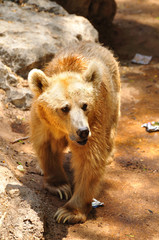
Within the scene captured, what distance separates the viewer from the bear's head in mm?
3422

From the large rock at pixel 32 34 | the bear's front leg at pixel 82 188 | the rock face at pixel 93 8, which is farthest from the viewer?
the rock face at pixel 93 8

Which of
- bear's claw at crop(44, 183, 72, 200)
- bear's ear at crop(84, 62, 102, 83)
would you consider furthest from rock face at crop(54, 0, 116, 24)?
bear's claw at crop(44, 183, 72, 200)

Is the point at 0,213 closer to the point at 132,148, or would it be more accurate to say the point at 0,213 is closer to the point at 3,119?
the point at 3,119

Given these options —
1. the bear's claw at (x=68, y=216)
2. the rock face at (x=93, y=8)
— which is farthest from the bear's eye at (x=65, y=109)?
the rock face at (x=93, y=8)

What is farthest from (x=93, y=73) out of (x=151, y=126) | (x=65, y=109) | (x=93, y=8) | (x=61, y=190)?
(x=93, y=8)

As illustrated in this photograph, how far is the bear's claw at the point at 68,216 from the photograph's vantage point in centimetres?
385

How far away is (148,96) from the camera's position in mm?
8078

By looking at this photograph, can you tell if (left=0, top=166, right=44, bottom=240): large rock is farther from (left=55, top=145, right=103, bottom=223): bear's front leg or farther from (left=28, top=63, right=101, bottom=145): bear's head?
(left=28, top=63, right=101, bottom=145): bear's head

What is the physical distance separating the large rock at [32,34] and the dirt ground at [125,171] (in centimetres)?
92

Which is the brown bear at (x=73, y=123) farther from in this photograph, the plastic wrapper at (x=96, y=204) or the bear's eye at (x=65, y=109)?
the plastic wrapper at (x=96, y=204)

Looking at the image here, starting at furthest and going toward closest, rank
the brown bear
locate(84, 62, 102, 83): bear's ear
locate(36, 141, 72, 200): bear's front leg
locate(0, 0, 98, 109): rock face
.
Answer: locate(0, 0, 98, 109): rock face
locate(36, 141, 72, 200): bear's front leg
locate(84, 62, 102, 83): bear's ear
the brown bear

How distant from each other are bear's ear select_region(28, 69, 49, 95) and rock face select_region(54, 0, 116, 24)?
6.65 meters

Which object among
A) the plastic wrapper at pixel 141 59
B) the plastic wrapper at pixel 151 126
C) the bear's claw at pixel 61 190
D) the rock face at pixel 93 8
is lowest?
the plastic wrapper at pixel 141 59

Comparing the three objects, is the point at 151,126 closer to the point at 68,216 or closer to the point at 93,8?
the point at 68,216
